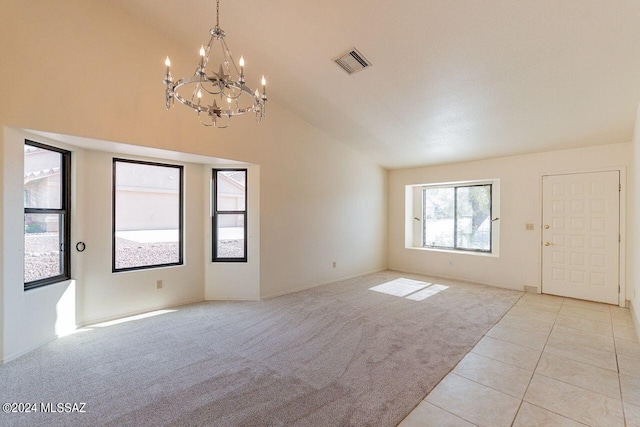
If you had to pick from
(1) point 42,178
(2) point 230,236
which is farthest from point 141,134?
(2) point 230,236

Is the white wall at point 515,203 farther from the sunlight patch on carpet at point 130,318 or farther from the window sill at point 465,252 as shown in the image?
the sunlight patch on carpet at point 130,318

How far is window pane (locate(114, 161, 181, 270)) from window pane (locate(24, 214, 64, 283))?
577 millimetres

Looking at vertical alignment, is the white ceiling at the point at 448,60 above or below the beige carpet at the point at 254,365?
above

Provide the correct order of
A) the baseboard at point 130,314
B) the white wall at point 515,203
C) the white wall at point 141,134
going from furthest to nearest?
1. the white wall at point 515,203
2. the baseboard at point 130,314
3. the white wall at point 141,134

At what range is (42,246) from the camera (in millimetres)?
3014

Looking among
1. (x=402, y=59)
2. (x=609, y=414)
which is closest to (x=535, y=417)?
(x=609, y=414)

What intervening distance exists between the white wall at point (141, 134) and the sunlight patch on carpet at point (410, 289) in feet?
2.99

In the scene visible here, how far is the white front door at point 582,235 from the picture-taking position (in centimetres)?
416

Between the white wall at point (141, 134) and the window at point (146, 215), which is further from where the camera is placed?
the window at point (146, 215)

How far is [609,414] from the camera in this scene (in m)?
1.89

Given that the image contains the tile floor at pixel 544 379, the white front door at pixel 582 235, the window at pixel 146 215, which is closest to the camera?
the tile floor at pixel 544 379

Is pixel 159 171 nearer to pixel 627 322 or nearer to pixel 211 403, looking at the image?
pixel 211 403

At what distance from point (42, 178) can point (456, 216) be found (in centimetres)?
681

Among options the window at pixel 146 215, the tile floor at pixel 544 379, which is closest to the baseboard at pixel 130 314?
the window at pixel 146 215
